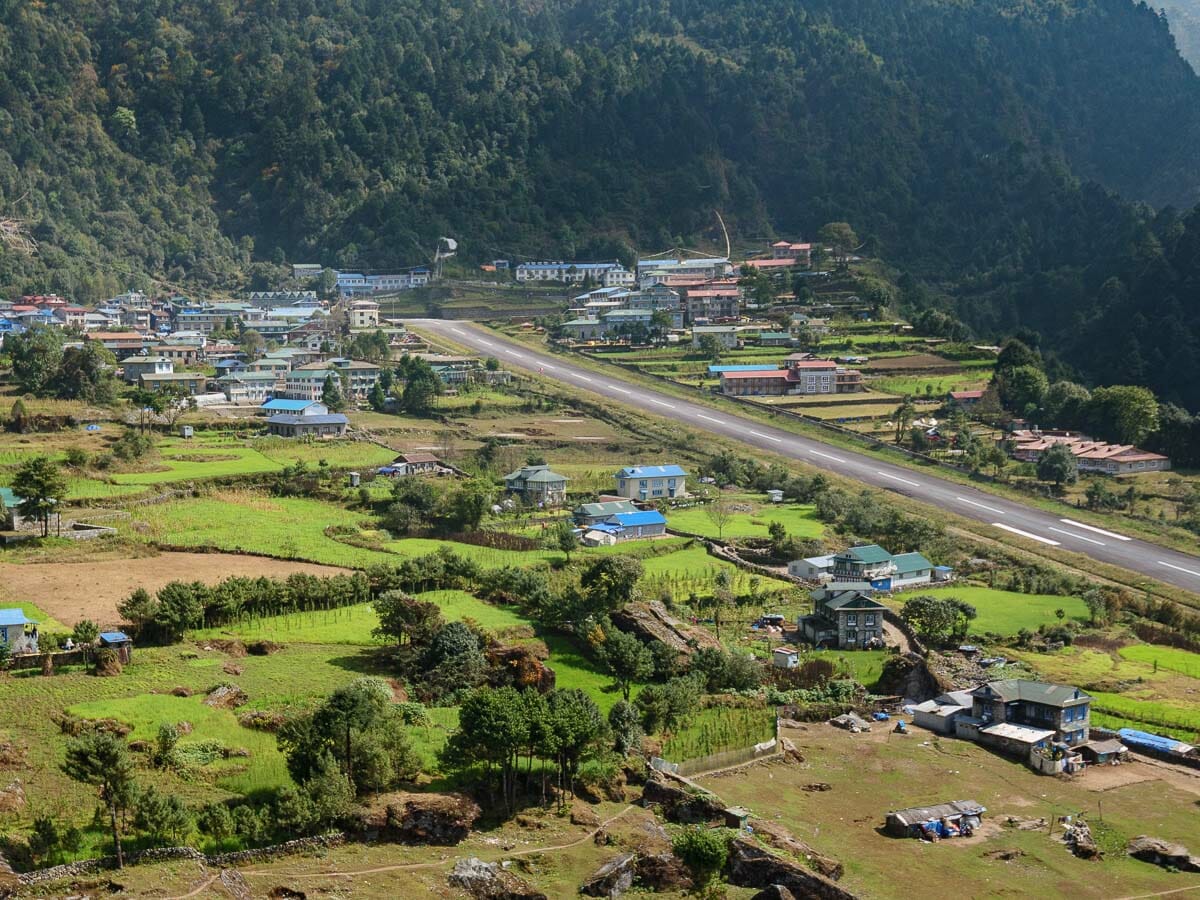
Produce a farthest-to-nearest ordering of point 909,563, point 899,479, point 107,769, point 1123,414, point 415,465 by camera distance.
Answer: point 1123,414
point 899,479
point 415,465
point 909,563
point 107,769

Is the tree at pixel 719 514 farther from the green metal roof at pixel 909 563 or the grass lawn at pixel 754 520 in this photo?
the green metal roof at pixel 909 563

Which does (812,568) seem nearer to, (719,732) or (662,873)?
(719,732)

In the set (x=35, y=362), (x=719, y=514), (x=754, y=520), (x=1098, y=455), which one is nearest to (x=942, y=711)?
(x=754, y=520)

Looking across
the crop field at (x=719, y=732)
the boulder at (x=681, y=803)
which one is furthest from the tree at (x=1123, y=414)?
the boulder at (x=681, y=803)

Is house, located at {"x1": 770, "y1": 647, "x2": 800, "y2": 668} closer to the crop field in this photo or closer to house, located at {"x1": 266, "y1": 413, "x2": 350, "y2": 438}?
the crop field

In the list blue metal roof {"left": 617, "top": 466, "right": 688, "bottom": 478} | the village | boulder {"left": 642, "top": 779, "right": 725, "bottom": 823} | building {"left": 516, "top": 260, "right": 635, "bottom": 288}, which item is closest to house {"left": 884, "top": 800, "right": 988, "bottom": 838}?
the village
